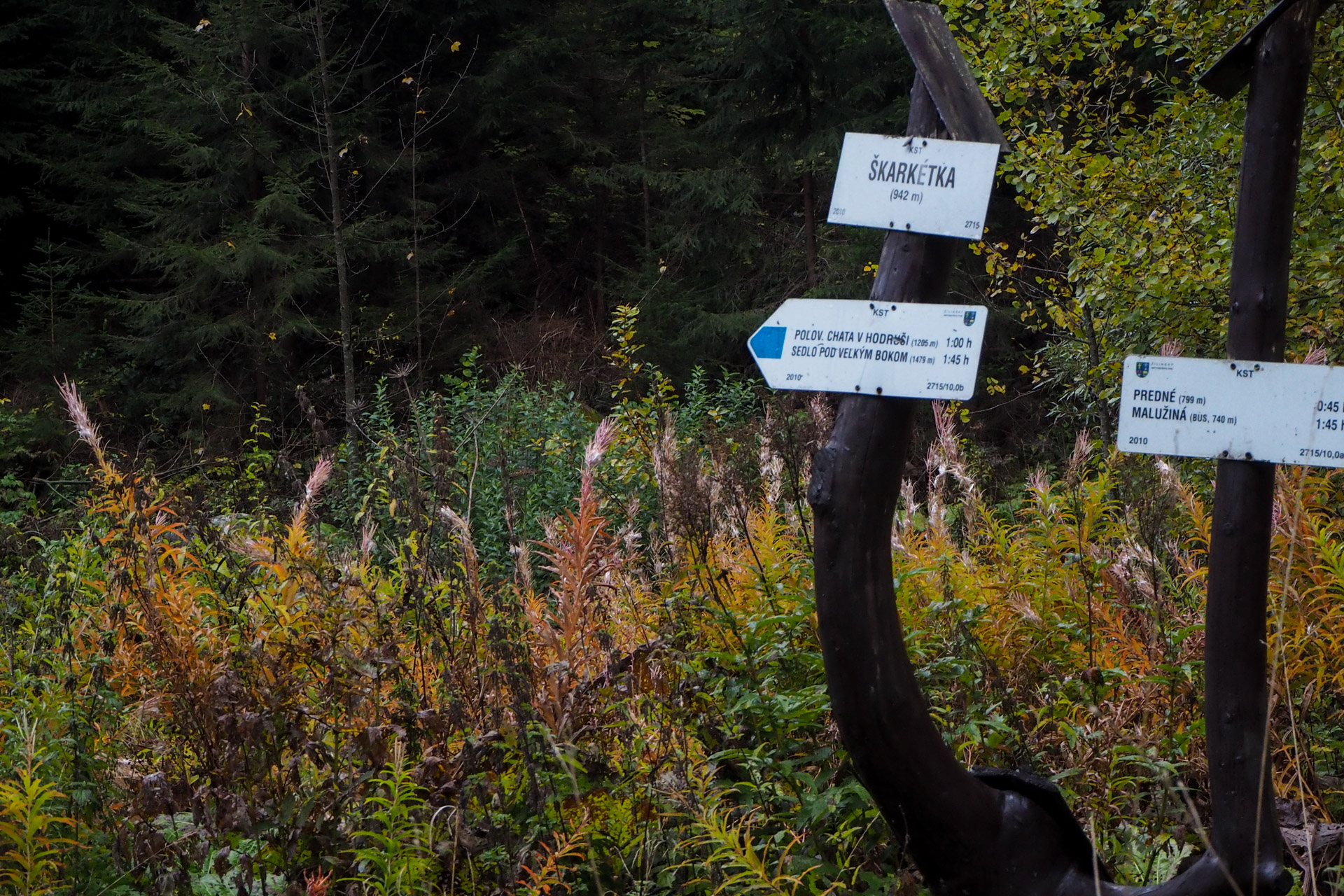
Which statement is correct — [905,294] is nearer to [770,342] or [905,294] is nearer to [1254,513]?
[770,342]

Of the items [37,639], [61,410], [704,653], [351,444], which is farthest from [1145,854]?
[61,410]

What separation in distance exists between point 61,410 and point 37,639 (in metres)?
11.2

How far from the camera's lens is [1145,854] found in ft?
8.18

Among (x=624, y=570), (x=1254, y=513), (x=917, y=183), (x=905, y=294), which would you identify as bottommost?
(x=624, y=570)

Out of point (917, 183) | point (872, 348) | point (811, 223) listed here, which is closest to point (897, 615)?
point (872, 348)

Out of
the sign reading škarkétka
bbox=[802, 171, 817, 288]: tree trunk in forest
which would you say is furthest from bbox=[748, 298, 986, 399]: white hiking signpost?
bbox=[802, 171, 817, 288]: tree trunk in forest

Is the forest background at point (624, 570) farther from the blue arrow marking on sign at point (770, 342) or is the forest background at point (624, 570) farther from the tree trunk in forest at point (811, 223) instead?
the blue arrow marking on sign at point (770, 342)

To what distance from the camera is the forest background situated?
261cm

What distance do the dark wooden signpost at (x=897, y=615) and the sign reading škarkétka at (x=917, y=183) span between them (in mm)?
71

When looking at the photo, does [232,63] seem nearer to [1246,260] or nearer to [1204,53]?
[1204,53]

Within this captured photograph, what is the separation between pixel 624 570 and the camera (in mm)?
4133

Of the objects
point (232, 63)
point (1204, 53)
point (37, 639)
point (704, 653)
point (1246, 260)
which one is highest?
point (232, 63)

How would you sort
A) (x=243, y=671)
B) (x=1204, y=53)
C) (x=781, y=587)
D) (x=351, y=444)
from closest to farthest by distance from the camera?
(x=243, y=671) → (x=781, y=587) → (x=1204, y=53) → (x=351, y=444)

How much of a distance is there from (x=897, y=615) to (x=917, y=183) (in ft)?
3.02
